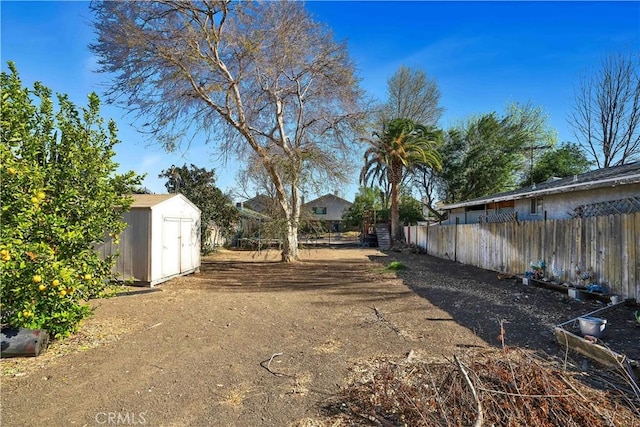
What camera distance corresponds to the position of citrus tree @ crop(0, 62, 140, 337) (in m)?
3.86

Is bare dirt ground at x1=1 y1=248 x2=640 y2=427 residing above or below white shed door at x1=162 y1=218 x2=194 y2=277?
below

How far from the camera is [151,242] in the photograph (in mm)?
9094

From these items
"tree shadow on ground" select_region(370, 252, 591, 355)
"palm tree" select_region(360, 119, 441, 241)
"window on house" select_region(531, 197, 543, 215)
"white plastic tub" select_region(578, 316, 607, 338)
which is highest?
"palm tree" select_region(360, 119, 441, 241)

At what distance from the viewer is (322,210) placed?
162ft

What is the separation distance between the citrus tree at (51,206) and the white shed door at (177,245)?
4.94 meters

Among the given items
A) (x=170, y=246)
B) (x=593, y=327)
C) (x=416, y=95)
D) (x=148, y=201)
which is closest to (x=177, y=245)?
(x=170, y=246)

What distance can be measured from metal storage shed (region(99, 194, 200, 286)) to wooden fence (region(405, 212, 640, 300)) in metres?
9.61

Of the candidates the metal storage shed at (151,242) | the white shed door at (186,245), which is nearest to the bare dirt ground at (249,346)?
the metal storage shed at (151,242)

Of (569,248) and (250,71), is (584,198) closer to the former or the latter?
(569,248)

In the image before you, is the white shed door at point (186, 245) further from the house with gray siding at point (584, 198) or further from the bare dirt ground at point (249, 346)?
the house with gray siding at point (584, 198)

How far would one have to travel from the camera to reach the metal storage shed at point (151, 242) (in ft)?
29.8

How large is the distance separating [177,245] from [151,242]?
4.80ft

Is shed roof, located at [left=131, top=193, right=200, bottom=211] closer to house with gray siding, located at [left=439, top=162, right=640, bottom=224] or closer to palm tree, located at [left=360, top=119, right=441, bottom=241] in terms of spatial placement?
house with gray siding, located at [left=439, top=162, right=640, bottom=224]

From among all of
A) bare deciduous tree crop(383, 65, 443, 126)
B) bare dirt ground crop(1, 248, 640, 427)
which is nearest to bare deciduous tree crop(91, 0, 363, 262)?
bare dirt ground crop(1, 248, 640, 427)
